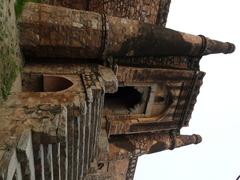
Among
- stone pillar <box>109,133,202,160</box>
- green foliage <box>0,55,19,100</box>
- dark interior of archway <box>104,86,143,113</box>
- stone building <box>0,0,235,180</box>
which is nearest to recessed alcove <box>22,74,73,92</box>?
stone building <box>0,0,235,180</box>

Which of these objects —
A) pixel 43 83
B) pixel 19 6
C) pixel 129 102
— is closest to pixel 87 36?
pixel 43 83

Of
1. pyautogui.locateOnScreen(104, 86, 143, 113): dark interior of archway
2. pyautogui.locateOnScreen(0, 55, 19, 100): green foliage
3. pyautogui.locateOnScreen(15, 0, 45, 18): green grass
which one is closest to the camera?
pyautogui.locateOnScreen(0, 55, 19, 100): green foliage

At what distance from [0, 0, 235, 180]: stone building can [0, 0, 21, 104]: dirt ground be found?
0.24 metres

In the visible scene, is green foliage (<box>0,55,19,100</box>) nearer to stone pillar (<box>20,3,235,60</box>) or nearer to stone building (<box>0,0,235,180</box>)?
stone building (<box>0,0,235,180</box>)

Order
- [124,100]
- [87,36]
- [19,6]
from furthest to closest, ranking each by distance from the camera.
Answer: [124,100] → [87,36] → [19,6]

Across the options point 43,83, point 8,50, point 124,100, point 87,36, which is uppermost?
point 8,50

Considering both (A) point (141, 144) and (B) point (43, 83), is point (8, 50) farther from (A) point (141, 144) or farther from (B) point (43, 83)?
(A) point (141, 144)

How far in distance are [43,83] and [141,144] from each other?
3.65 metres

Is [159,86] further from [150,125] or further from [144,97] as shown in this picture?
[150,125]

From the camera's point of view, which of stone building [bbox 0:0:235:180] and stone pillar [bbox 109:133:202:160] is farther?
stone pillar [bbox 109:133:202:160]

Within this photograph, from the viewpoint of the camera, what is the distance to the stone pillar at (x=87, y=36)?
5777 mm

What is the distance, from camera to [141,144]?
870cm

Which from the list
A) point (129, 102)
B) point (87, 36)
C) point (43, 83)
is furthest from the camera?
point (129, 102)

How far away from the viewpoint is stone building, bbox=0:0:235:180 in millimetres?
4270
